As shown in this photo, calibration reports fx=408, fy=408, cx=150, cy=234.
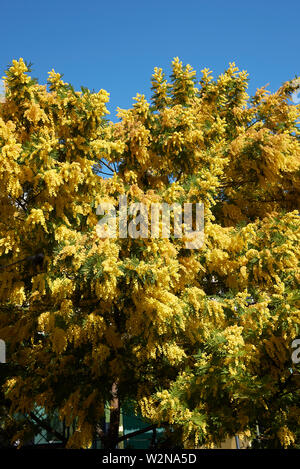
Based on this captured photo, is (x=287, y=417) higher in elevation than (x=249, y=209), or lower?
lower

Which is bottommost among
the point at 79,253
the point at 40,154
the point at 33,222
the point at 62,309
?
the point at 62,309

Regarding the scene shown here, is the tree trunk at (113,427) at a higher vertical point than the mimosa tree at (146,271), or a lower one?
lower

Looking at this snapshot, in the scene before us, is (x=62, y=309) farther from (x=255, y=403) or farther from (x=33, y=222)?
(x=255, y=403)

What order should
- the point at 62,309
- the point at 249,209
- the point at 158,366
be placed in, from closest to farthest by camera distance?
the point at 62,309
the point at 158,366
the point at 249,209

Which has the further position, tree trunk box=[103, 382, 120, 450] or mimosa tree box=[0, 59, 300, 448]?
tree trunk box=[103, 382, 120, 450]

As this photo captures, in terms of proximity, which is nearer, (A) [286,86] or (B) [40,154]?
(B) [40,154]

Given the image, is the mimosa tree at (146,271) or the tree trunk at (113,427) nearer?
the mimosa tree at (146,271)

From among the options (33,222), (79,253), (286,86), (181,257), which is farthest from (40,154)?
(286,86)

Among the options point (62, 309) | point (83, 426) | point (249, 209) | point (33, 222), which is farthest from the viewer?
point (249, 209)

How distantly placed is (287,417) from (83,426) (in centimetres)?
371

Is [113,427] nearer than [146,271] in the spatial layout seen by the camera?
No

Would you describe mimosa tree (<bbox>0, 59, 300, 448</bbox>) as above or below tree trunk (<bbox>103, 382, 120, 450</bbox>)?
above

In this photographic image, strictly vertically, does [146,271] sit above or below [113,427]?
above

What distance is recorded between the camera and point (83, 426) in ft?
25.3
